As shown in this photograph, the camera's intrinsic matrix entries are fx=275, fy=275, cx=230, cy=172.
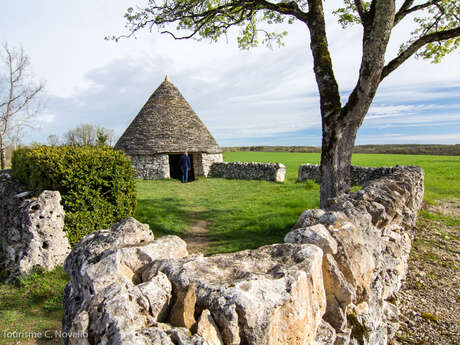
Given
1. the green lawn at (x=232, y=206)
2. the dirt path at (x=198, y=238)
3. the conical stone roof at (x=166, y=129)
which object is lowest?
the dirt path at (x=198, y=238)

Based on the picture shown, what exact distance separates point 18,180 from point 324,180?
10.2 metres

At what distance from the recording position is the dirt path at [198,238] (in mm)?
6969

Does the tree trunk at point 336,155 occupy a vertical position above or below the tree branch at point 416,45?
below

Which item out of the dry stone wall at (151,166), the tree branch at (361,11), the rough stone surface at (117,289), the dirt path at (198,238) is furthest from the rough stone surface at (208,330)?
the dry stone wall at (151,166)

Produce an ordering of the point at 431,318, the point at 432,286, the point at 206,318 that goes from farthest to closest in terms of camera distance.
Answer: the point at 432,286 → the point at 431,318 → the point at 206,318

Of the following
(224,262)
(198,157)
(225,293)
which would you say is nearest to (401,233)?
(224,262)

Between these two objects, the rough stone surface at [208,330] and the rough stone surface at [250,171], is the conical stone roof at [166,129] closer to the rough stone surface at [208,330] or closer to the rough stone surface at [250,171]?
the rough stone surface at [250,171]

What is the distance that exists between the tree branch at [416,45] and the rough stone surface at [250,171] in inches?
463

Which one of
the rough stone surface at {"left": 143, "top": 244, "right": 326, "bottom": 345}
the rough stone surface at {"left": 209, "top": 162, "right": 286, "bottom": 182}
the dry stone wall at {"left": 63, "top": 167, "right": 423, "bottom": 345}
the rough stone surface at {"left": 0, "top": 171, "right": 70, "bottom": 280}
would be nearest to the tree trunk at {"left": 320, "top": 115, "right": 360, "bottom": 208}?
the dry stone wall at {"left": 63, "top": 167, "right": 423, "bottom": 345}

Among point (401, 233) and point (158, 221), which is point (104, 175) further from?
point (401, 233)

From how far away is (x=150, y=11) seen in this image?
9219 mm

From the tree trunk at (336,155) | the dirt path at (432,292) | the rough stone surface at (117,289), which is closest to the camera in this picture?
the rough stone surface at (117,289)

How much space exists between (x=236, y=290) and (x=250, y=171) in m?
18.3

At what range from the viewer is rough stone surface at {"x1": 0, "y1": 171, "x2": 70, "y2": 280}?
5.93 meters
